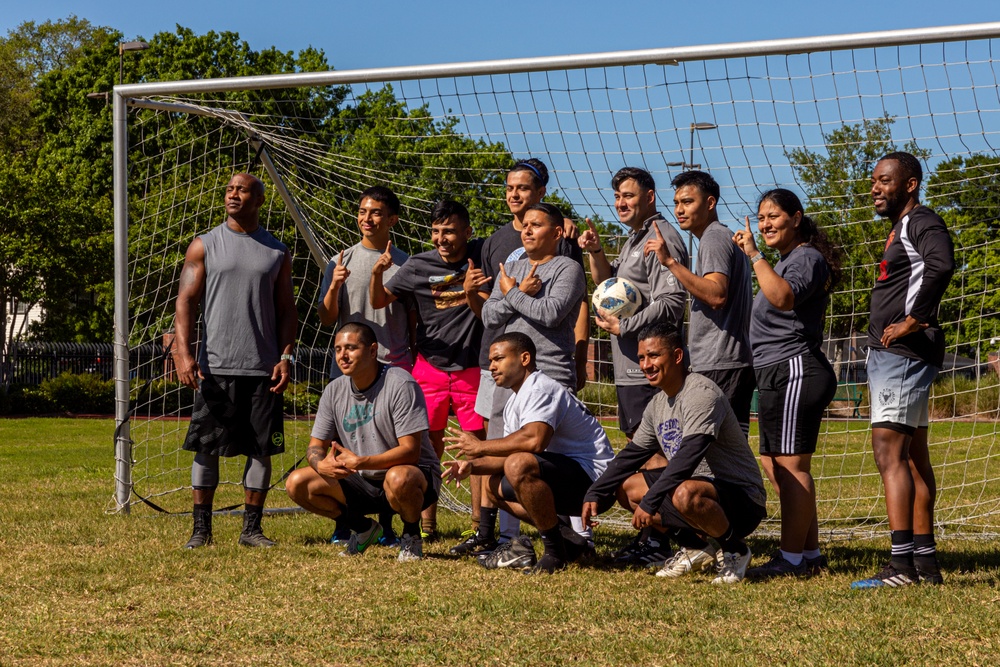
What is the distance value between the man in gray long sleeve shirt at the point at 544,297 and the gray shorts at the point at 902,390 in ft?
5.18

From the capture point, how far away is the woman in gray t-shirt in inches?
210

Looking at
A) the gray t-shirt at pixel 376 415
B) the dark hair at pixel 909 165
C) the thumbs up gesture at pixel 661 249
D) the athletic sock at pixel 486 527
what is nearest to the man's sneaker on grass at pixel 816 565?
the thumbs up gesture at pixel 661 249

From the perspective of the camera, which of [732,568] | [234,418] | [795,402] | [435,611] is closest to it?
[435,611]

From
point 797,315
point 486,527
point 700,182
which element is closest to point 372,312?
point 486,527

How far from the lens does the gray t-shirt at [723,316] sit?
5.57 metres

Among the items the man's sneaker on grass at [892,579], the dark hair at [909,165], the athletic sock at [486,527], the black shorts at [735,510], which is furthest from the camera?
the athletic sock at [486,527]

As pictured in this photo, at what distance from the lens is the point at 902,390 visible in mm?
5031

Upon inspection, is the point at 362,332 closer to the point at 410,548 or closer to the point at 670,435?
the point at 410,548

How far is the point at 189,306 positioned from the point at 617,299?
8.36ft

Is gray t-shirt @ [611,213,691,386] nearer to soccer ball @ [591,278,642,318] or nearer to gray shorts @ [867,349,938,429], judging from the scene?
soccer ball @ [591,278,642,318]

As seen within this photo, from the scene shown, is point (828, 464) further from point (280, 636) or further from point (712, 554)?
point (280, 636)

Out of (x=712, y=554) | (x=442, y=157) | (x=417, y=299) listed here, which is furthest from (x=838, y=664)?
(x=442, y=157)

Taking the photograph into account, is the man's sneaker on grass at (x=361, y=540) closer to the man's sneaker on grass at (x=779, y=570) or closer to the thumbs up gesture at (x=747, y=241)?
the man's sneaker on grass at (x=779, y=570)

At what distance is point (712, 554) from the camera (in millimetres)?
5445
